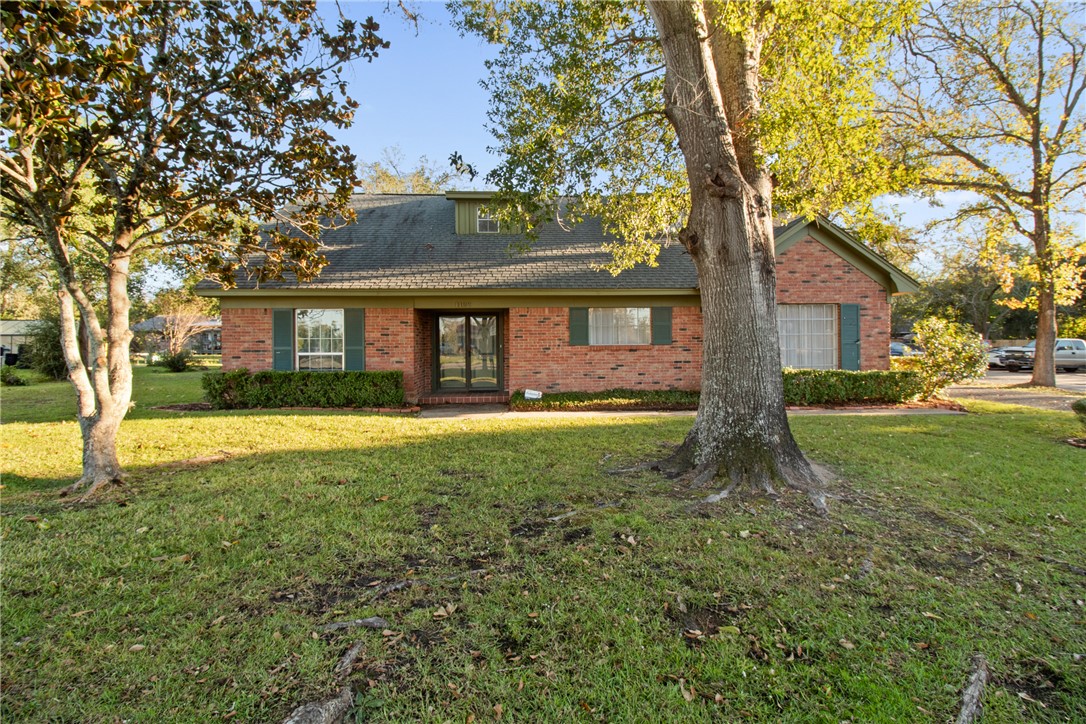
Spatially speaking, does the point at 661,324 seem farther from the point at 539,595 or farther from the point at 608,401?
the point at 539,595

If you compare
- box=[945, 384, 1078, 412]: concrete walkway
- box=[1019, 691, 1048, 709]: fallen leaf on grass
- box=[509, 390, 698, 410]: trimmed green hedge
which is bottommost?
box=[1019, 691, 1048, 709]: fallen leaf on grass

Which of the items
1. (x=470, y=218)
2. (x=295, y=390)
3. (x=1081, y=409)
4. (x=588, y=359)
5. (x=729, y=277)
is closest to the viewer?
(x=729, y=277)

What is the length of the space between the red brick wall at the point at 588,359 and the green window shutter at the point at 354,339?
350 centimetres

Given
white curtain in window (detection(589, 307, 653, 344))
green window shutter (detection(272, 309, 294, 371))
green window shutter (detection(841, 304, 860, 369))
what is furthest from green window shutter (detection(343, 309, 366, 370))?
green window shutter (detection(841, 304, 860, 369))

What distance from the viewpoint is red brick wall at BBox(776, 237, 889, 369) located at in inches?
508

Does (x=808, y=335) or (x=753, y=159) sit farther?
(x=808, y=335)

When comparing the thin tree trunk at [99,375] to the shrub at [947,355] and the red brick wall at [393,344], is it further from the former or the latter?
the shrub at [947,355]

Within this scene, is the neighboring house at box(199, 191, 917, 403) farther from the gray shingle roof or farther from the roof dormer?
the roof dormer

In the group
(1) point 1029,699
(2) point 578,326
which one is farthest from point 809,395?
(1) point 1029,699

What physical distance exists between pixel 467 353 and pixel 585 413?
14.5 feet

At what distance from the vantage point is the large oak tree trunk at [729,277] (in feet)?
17.5

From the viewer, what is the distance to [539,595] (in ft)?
10.2

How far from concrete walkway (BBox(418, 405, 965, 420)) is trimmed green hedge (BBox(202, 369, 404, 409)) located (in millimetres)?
1345

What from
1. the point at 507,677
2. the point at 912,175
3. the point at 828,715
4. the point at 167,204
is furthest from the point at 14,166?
the point at 912,175
